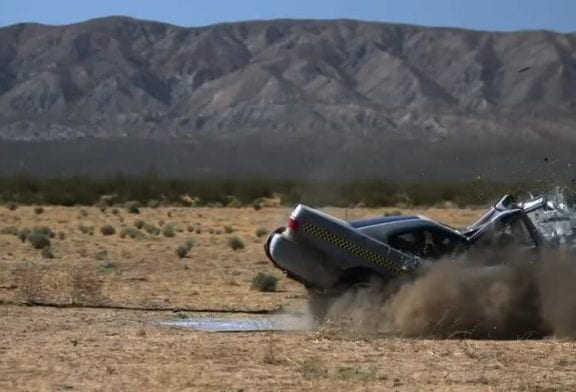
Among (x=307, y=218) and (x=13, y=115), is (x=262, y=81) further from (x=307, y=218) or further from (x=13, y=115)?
(x=307, y=218)

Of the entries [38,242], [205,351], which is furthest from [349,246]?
[38,242]

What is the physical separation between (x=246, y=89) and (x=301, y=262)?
13387cm

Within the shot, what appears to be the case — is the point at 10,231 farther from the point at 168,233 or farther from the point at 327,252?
the point at 327,252

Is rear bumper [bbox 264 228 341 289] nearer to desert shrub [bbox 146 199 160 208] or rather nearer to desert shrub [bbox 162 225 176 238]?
desert shrub [bbox 162 225 176 238]

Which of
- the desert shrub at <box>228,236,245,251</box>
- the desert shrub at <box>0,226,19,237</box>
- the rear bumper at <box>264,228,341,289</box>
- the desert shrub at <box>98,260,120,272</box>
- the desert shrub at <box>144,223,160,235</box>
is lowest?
the desert shrub at <box>0,226,19,237</box>

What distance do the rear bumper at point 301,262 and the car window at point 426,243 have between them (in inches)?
37.3

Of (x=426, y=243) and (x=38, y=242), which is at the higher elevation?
(x=426, y=243)

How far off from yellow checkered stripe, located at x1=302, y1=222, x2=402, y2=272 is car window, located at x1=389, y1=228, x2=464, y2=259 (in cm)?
39

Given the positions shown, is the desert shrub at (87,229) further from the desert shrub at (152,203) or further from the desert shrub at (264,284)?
the desert shrub at (152,203)

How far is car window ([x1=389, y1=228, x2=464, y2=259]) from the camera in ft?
53.8

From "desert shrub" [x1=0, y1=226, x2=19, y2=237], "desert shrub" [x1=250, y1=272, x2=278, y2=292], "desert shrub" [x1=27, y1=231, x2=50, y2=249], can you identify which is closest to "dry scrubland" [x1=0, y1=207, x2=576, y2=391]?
"desert shrub" [x1=250, y1=272, x2=278, y2=292]

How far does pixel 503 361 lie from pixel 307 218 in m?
4.20

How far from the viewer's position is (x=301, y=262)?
16.2 meters

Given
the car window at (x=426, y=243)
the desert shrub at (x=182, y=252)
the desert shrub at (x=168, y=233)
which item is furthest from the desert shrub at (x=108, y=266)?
the desert shrub at (x=168, y=233)
